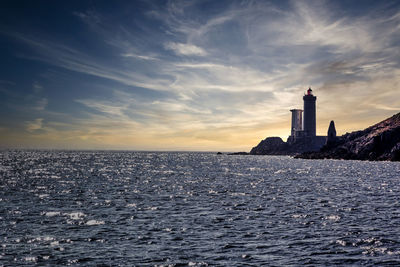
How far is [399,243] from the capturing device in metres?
23.0

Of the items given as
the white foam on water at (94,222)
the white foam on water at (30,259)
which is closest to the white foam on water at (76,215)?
the white foam on water at (94,222)

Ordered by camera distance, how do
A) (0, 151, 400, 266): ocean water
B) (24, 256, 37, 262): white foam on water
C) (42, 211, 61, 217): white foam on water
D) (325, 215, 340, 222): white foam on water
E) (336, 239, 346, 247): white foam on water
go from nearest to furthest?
1. (24, 256, 37, 262): white foam on water
2. (0, 151, 400, 266): ocean water
3. (336, 239, 346, 247): white foam on water
4. (325, 215, 340, 222): white foam on water
5. (42, 211, 61, 217): white foam on water

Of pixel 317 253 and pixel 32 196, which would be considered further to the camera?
pixel 32 196

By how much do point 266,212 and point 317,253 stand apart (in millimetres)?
13934

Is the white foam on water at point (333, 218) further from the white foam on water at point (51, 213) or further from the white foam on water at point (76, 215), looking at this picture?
the white foam on water at point (51, 213)

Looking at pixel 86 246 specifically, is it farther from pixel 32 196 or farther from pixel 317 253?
pixel 32 196

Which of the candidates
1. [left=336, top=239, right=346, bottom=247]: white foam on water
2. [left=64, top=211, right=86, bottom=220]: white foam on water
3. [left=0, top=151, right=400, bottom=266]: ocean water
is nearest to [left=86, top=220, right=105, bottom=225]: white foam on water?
[left=0, top=151, right=400, bottom=266]: ocean water

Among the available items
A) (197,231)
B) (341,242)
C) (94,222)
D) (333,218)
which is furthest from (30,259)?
(333,218)

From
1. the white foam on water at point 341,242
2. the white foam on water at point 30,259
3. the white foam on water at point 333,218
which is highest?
the white foam on water at point 333,218

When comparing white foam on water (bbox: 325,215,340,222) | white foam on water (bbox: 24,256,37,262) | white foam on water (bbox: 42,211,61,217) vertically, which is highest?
white foam on water (bbox: 325,215,340,222)

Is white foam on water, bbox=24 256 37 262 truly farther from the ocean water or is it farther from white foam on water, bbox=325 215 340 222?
white foam on water, bbox=325 215 340 222

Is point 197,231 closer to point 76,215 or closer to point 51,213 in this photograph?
point 76,215

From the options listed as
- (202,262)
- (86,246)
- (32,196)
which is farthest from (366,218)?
(32,196)

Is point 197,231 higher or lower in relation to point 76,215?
higher
